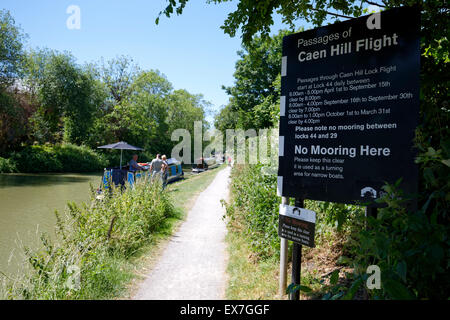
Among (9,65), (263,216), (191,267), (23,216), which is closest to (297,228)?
(263,216)

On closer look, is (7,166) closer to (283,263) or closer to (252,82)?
(252,82)

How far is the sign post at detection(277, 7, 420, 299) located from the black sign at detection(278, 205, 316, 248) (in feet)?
0.06

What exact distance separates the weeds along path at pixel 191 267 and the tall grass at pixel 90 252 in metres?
0.52

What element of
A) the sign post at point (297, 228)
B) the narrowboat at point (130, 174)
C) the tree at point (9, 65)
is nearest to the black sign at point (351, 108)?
the sign post at point (297, 228)

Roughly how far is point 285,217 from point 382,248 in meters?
1.74

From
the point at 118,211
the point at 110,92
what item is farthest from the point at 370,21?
the point at 110,92

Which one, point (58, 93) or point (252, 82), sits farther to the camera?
point (58, 93)

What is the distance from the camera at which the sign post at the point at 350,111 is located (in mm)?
2371

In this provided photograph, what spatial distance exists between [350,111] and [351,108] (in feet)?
0.09

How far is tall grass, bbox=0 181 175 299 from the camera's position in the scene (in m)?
3.65

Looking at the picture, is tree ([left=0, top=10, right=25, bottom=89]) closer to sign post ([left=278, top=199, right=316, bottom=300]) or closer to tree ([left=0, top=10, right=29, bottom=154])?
tree ([left=0, top=10, right=29, bottom=154])

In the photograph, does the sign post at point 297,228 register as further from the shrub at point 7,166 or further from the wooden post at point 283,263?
the shrub at point 7,166

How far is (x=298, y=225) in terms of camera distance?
3154 millimetres
